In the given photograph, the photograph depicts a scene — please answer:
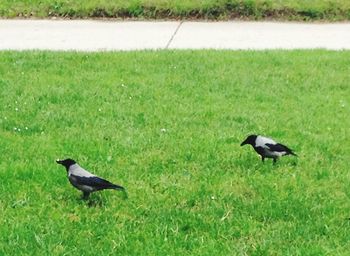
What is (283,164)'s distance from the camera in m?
6.07

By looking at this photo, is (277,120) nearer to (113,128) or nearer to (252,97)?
(252,97)

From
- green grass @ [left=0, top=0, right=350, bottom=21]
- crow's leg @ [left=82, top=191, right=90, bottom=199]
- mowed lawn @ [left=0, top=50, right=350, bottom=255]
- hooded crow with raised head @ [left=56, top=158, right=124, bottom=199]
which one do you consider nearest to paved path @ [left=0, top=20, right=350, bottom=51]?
green grass @ [left=0, top=0, right=350, bottom=21]

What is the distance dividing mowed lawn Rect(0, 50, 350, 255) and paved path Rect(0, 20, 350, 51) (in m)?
0.82

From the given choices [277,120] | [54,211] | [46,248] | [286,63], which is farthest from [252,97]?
[46,248]

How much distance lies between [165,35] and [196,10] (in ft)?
4.08

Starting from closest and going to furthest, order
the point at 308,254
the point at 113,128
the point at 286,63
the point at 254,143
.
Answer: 1. the point at 308,254
2. the point at 254,143
3. the point at 113,128
4. the point at 286,63

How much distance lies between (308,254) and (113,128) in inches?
109

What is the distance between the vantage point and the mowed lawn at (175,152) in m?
4.82

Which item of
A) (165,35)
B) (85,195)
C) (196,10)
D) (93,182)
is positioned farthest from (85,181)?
(196,10)

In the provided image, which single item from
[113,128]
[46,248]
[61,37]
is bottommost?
[61,37]

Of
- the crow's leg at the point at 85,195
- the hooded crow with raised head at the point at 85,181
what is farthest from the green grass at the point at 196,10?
the hooded crow with raised head at the point at 85,181

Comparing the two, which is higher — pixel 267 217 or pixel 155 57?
pixel 267 217

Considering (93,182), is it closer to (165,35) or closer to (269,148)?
(269,148)

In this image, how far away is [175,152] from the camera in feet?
20.6
